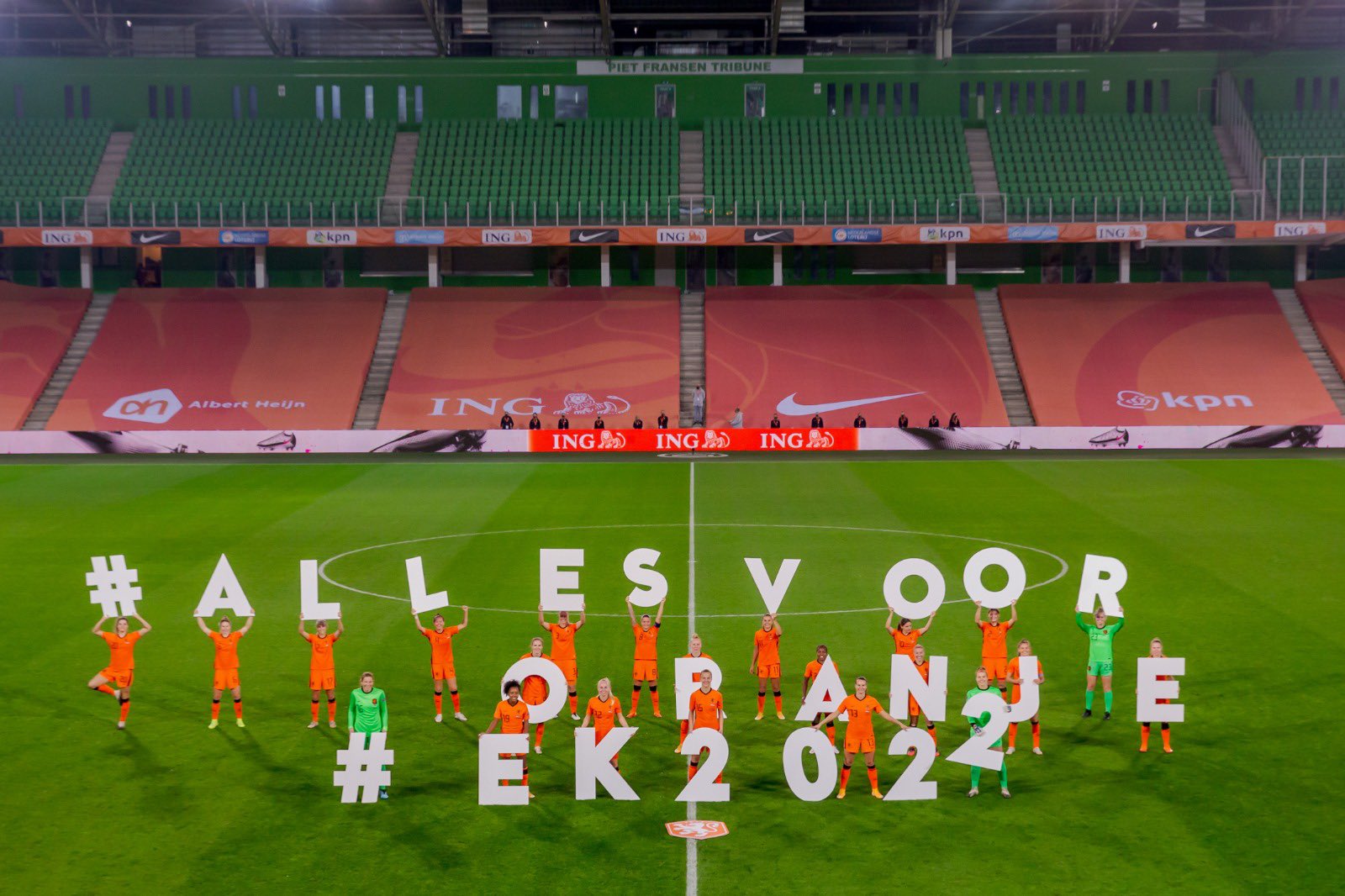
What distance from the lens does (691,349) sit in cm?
5375

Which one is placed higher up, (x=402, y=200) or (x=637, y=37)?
(x=637, y=37)

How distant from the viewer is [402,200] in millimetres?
54250

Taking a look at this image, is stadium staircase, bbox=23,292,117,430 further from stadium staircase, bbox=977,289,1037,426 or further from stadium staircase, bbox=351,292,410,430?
stadium staircase, bbox=977,289,1037,426

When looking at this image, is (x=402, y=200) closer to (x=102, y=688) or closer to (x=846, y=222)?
(x=846, y=222)

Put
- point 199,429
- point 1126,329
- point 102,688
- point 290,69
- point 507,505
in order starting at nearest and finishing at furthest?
point 102,688
point 507,505
point 199,429
point 1126,329
point 290,69

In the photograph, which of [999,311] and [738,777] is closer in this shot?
[738,777]

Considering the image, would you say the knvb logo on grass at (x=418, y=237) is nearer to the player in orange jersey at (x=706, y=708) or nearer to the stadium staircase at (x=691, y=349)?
the stadium staircase at (x=691, y=349)

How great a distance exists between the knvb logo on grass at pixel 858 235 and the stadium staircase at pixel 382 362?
753 inches

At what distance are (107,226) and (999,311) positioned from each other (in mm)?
38734

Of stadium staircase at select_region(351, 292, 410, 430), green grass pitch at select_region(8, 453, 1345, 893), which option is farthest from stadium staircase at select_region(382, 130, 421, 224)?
green grass pitch at select_region(8, 453, 1345, 893)

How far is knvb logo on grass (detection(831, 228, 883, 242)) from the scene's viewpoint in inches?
2084

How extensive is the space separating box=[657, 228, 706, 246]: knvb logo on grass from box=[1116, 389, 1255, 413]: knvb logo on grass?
1818cm

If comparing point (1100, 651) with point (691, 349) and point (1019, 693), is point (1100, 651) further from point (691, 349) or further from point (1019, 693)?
point (691, 349)

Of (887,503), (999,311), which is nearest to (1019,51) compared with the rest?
(999,311)
